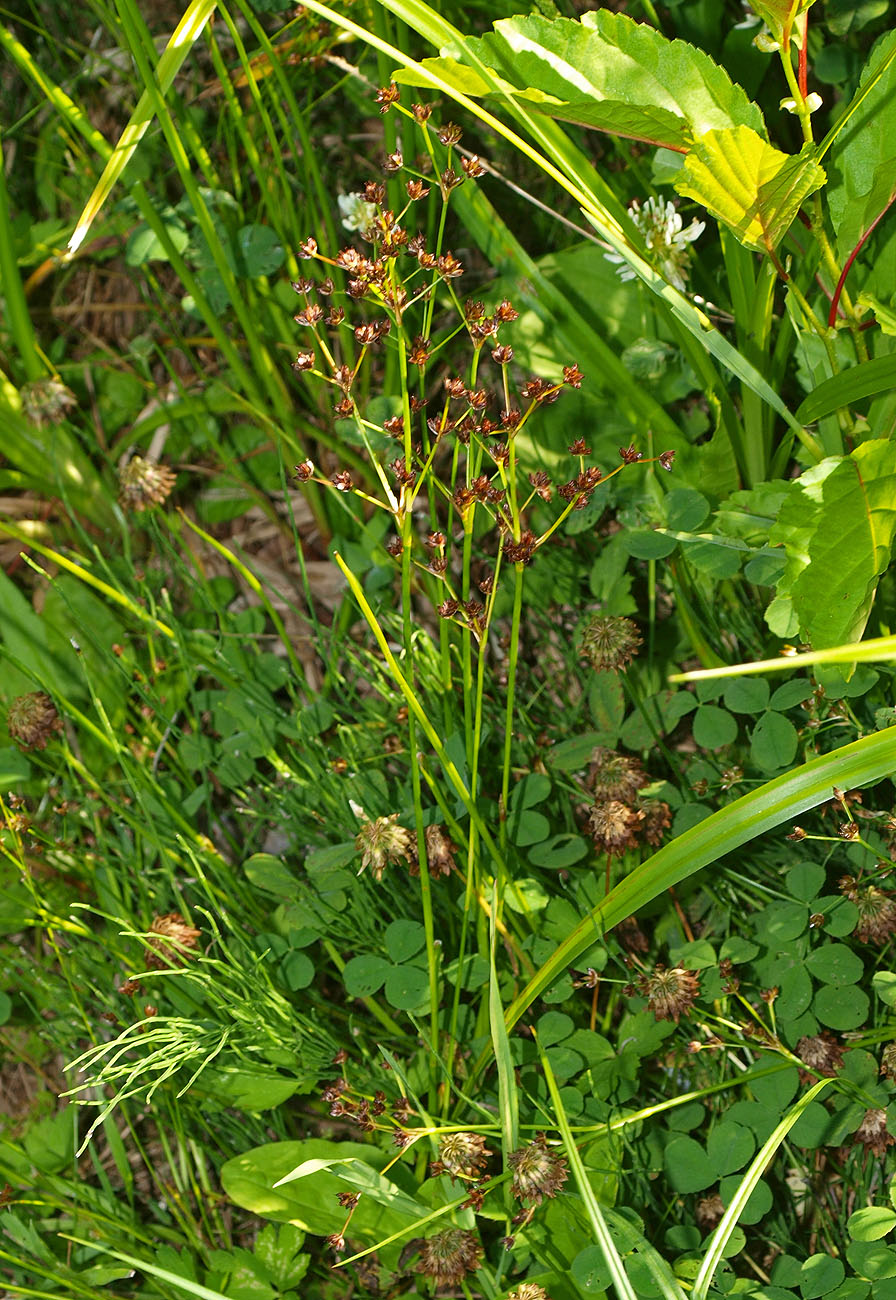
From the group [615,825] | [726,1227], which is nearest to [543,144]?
[615,825]

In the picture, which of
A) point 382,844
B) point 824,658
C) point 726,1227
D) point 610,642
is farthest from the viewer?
point 610,642

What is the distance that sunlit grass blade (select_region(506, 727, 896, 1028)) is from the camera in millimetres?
859

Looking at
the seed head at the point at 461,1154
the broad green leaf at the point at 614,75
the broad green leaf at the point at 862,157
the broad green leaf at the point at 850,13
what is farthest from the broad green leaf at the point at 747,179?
the seed head at the point at 461,1154

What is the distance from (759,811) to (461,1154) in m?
0.48

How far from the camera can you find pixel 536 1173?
1060 millimetres

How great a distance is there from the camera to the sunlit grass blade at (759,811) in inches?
33.8

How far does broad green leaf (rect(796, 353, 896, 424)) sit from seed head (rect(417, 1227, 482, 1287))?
0.89 metres

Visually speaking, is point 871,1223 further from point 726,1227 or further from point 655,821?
point 655,821

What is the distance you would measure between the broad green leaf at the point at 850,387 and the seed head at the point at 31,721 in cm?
95

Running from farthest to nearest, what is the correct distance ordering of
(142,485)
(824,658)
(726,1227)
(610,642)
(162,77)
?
(142,485) → (610,642) → (162,77) → (726,1227) → (824,658)

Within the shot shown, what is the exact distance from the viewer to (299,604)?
1.78m

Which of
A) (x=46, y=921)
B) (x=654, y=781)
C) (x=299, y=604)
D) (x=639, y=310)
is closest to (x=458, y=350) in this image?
(x=639, y=310)

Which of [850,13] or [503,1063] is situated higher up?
[850,13]

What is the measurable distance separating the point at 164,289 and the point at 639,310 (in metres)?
0.92
